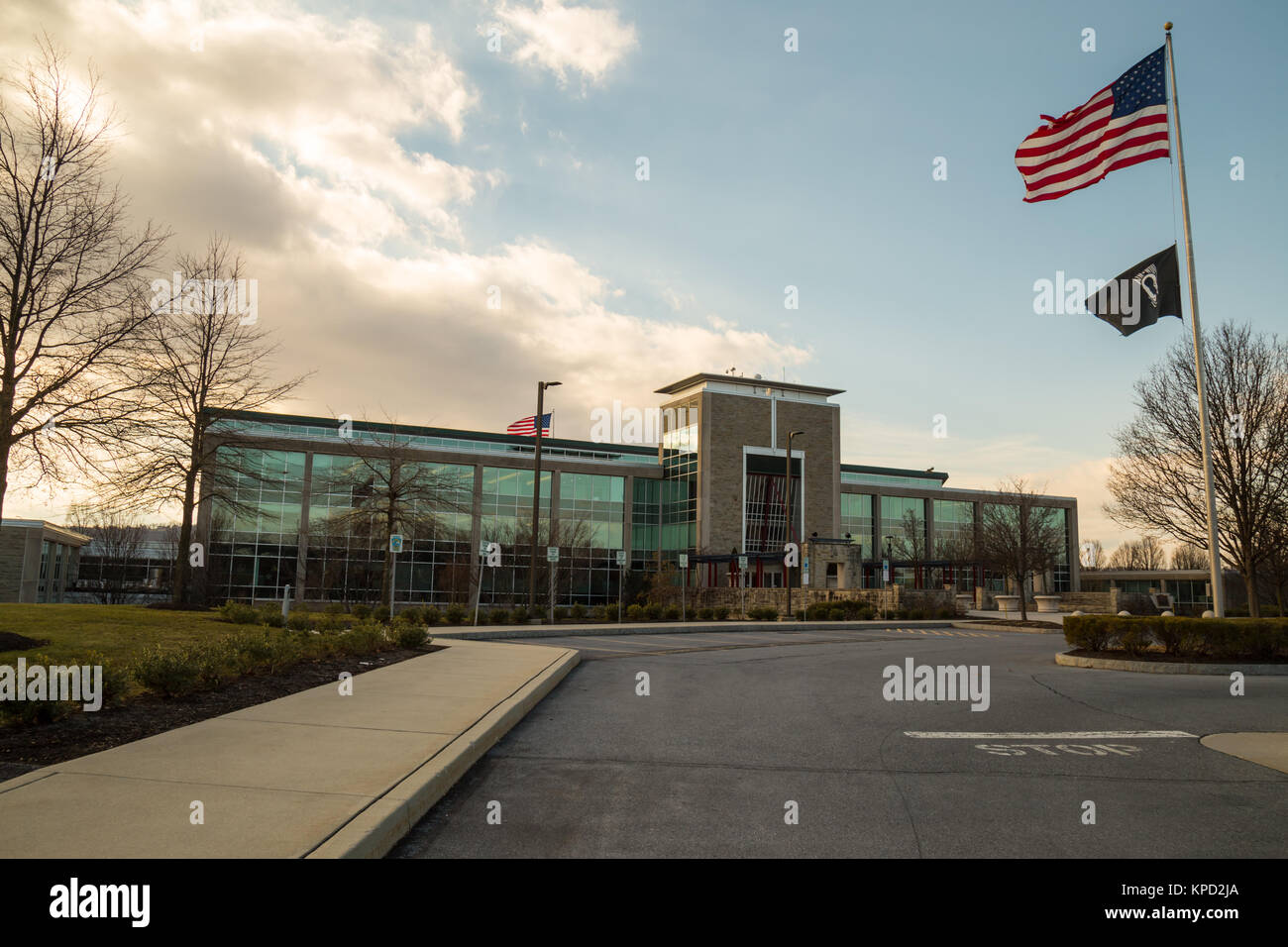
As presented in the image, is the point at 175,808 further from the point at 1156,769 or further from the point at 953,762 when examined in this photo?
the point at 1156,769

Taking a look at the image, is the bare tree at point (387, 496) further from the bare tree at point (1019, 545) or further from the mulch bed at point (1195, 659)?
the bare tree at point (1019, 545)

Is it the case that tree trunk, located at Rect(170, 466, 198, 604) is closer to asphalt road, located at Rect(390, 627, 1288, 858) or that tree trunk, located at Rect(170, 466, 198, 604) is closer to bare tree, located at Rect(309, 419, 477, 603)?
bare tree, located at Rect(309, 419, 477, 603)

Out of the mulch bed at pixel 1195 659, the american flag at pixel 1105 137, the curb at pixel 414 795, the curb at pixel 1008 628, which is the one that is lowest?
the curb at pixel 1008 628

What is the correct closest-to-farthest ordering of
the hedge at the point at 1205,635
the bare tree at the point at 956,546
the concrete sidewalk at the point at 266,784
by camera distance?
the concrete sidewalk at the point at 266,784
the hedge at the point at 1205,635
the bare tree at the point at 956,546

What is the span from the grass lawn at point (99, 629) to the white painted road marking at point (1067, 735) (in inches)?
357

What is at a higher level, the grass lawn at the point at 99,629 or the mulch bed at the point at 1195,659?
the grass lawn at the point at 99,629

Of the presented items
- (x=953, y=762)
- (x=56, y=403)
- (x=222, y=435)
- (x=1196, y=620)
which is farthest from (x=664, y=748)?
(x=222, y=435)

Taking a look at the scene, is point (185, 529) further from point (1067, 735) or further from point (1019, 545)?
point (1019, 545)

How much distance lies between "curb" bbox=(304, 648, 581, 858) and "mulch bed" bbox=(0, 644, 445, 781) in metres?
2.60

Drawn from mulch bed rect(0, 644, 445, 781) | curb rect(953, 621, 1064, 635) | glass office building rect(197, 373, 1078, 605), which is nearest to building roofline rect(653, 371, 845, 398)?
glass office building rect(197, 373, 1078, 605)

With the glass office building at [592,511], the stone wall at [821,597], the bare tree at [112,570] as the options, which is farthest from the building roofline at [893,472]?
the bare tree at [112,570]

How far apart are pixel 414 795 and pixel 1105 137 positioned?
17422mm

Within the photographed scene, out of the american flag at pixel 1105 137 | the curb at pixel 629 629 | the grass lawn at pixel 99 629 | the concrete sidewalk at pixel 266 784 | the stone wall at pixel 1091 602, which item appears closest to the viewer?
the concrete sidewalk at pixel 266 784

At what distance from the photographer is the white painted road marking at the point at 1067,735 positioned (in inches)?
350
